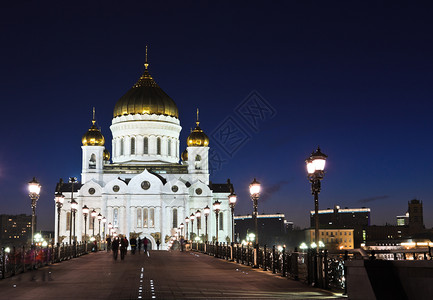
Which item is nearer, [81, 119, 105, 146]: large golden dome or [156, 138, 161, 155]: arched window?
[81, 119, 105, 146]: large golden dome

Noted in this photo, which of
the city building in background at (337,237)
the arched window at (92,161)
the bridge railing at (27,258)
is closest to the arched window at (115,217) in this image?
the arched window at (92,161)

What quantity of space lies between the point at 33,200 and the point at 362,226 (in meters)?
169

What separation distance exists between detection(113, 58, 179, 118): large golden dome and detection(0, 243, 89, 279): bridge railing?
66.4m

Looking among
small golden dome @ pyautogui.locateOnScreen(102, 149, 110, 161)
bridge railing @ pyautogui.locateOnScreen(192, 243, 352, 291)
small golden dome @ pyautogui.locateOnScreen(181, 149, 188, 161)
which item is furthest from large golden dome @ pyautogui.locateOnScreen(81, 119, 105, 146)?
bridge railing @ pyautogui.locateOnScreen(192, 243, 352, 291)

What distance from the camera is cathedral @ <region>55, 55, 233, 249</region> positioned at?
103 m

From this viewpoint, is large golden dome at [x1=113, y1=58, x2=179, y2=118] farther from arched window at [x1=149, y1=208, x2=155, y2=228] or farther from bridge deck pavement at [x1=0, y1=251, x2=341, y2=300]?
bridge deck pavement at [x1=0, y1=251, x2=341, y2=300]

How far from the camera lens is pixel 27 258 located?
29797 millimetres

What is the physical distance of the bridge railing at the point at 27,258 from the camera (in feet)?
83.4

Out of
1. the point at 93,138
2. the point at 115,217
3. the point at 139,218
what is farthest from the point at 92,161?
Answer: the point at 139,218

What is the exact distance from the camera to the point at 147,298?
55.8 ft

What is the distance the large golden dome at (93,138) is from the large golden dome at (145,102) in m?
4.40

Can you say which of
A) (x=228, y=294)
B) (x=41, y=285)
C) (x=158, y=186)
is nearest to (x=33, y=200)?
(x=41, y=285)

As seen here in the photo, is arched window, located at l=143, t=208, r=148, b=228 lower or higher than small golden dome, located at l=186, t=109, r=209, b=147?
lower

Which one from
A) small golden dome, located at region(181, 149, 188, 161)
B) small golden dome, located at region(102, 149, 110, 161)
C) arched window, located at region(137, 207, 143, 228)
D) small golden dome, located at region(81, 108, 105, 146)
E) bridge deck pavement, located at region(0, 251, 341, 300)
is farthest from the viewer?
small golden dome, located at region(181, 149, 188, 161)
